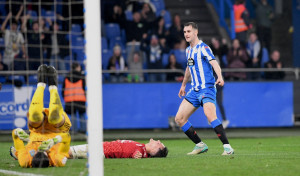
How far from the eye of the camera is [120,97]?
58.4 feet

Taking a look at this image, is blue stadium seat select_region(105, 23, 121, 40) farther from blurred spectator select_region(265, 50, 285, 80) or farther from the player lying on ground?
the player lying on ground

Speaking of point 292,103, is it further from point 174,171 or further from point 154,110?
point 174,171

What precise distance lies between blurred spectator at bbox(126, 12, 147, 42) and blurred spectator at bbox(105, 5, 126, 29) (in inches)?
13.6

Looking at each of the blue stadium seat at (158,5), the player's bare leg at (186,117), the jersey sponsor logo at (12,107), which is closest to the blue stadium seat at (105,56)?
the blue stadium seat at (158,5)

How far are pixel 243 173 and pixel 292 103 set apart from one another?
10.7m

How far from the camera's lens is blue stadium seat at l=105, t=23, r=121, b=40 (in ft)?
67.0

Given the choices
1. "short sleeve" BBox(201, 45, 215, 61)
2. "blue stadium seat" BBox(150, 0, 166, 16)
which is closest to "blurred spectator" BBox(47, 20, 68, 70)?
"blue stadium seat" BBox(150, 0, 166, 16)

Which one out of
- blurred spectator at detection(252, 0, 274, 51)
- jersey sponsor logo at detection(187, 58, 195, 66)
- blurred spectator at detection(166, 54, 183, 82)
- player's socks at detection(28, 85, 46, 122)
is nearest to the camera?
player's socks at detection(28, 85, 46, 122)

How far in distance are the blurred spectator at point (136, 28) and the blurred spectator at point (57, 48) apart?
7.59 ft

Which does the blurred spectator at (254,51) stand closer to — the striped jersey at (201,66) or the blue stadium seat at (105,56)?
the blue stadium seat at (105,56)

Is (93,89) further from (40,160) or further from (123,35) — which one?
(123,35)

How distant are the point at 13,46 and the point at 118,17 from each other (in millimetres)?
4297

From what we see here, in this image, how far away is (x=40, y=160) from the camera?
847 cm

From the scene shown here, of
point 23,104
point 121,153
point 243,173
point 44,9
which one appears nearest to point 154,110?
point 23,104
